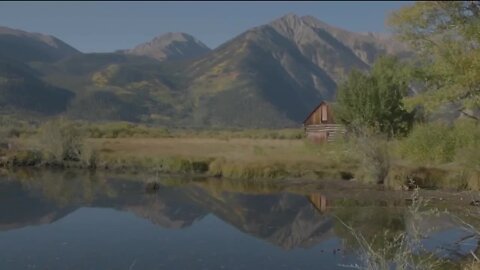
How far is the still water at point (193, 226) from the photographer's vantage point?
1967 cm

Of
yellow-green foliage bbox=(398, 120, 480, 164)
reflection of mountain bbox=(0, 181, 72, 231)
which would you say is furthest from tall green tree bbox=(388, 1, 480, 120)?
reflection of mountain bbox=(0, 181, 72, 231)

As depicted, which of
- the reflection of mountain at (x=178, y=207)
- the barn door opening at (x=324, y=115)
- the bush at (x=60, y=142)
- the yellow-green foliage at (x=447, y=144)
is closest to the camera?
the reflection of mountain at (x=178, y=207)

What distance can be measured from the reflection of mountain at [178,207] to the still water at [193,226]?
5cm

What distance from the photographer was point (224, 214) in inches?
1180

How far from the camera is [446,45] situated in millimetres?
16547

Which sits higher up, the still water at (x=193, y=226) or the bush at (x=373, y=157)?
the bush at (x=373, y=157)

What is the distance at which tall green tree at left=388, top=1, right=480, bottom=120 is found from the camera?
49.2ft

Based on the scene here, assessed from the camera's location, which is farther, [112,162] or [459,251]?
[112,162]

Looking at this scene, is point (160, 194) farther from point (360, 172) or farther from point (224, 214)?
point (360, 172)

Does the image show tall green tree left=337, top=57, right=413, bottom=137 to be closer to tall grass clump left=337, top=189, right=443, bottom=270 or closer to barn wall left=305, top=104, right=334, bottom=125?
barn wall left=305, top=104, right=334, bottom=125

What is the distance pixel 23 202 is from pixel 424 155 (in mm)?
22023

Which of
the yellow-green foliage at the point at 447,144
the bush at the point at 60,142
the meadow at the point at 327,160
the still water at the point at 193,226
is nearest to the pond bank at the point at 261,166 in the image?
the meadow at the point at 327,160

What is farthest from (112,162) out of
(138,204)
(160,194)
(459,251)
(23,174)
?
(459,251)

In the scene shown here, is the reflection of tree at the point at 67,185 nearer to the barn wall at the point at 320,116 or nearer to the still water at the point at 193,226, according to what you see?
the still water at the point at 193,226
